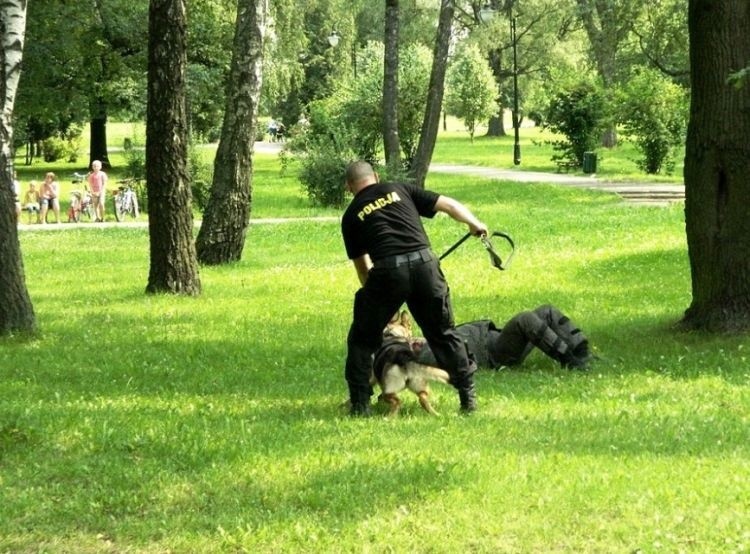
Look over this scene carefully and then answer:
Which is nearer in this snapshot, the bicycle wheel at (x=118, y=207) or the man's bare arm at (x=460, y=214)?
the man's bare arm at (x=460, y=214)

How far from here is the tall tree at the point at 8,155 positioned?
1145 cm

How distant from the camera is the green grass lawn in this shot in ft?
17.9

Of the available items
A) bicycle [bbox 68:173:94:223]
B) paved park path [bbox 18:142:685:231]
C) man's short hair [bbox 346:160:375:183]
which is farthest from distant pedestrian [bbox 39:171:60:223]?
man's short hair [bbox 346:160:375:183]

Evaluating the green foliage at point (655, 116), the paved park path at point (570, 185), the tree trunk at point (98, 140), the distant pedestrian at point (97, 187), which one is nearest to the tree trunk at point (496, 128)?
the paved park path at point (570, 185)

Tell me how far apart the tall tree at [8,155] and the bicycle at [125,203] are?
64.3 ft

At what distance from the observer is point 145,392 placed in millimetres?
9195

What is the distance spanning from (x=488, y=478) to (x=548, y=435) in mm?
1267

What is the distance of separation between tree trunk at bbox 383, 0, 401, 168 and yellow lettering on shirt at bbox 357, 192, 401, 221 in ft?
75.6

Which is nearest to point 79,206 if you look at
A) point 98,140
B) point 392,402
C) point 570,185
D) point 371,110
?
point 371,110

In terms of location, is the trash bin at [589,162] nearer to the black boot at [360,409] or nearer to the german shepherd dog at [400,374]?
the german shepherd dog at [400,374]

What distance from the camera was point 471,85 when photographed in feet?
220

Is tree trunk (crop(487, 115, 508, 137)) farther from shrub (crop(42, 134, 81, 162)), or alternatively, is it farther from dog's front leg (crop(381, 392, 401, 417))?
dog's front leg (crop(381, 392, 401, 417))

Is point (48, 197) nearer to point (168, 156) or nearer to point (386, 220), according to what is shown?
point (168, 156)

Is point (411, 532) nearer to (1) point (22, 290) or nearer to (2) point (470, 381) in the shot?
(2) point (470, 381)
